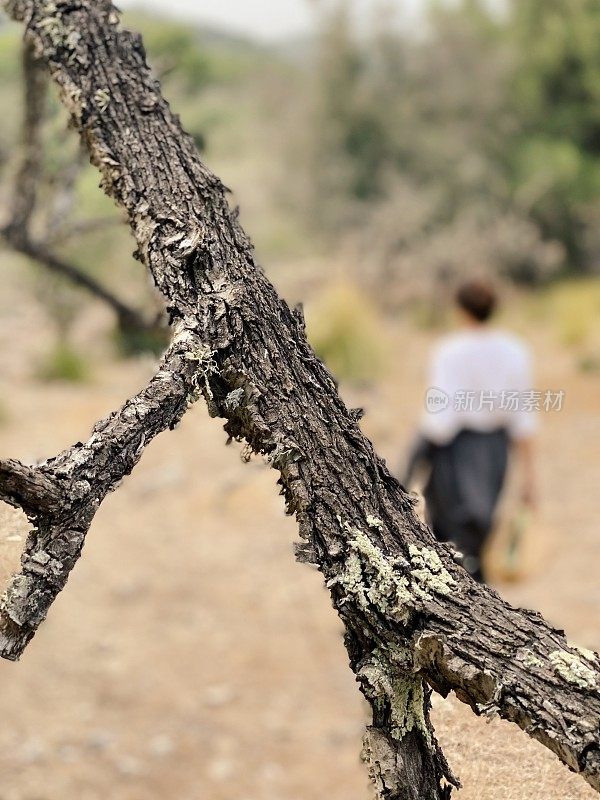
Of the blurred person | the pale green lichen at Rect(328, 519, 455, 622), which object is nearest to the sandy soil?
the pale green lichen at Rect(328, 519, 455, 622)

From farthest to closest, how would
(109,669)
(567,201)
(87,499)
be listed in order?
(567,201), (109,669), (87,499)

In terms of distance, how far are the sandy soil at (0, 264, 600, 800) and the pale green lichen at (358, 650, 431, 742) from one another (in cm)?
20

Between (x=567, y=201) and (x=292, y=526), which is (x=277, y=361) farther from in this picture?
(x=567, y=201)

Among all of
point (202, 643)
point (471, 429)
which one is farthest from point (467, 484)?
point (202, 643)

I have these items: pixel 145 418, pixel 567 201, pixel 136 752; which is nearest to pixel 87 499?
pixel 145 418

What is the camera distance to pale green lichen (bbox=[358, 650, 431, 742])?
99 centimetres

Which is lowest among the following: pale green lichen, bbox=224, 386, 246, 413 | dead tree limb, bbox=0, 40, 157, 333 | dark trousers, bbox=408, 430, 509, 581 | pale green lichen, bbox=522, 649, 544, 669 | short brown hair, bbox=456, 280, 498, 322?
pale green lichen, bbox=522, 649, 544, 669

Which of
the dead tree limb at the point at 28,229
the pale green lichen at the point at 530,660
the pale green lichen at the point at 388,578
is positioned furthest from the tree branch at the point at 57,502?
the dead tree limb at the point at 28,229

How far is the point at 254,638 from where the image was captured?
4.09m

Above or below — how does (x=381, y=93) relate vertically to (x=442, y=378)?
above

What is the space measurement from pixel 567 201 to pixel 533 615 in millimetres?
10491

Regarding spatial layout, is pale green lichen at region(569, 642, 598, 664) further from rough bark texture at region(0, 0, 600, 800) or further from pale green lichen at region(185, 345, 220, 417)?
pale green lichen at region(185, 345, 220, 417)

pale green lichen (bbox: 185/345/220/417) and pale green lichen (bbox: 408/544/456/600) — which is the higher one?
pale green lichen (bbox: 185/345/220/417)

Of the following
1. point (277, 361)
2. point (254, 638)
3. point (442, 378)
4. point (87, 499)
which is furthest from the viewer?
point (254, 638)
